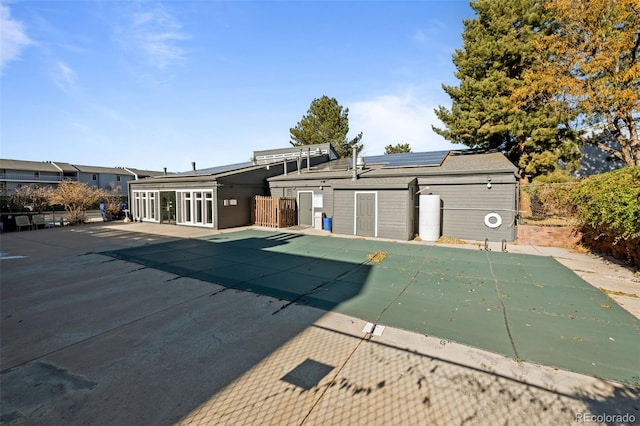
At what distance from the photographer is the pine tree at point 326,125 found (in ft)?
116

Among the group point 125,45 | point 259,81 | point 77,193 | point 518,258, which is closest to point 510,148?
point 518,258

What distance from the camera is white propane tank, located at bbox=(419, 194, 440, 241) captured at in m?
11.6

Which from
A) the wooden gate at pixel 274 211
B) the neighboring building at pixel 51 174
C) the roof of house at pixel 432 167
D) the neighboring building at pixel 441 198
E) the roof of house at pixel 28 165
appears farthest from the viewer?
the roof of house at pixel 28 165

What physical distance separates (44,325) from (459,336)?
6066 mm

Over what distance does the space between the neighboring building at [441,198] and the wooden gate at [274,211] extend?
3.61 m

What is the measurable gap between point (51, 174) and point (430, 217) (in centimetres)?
5487

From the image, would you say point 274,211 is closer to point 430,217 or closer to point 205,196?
point 205,196

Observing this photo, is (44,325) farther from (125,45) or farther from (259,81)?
(259,81)

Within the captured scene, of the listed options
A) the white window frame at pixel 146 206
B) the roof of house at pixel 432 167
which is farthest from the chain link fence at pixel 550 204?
the white window frame at pixel 146 206

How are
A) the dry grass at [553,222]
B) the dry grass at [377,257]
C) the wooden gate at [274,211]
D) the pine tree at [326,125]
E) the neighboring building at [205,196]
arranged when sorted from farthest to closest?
the pine tree at [326,125] → the wooden gate at [274,211] → the neighboring building at [205,196] → the dry grass at [553,222] → the dry grass at [377,257]

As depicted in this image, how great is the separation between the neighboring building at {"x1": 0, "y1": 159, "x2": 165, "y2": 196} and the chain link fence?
133ft

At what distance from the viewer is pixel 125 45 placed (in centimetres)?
887

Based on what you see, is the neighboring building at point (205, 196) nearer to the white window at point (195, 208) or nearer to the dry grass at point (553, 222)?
the white window at point (195, 208)

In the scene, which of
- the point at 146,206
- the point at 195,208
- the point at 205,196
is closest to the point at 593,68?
the point at 205,196
